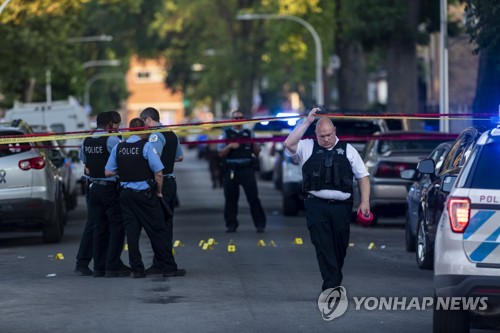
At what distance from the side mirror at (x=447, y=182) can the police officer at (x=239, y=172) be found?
638 cm

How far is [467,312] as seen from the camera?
9297 millimetres

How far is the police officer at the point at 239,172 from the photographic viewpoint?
1980 cm

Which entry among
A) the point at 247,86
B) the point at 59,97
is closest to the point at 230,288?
the point at 59,97

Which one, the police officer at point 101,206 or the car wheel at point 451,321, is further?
the police officer at point 101,206

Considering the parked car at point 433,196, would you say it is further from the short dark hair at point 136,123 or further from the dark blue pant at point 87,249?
the dark blue pant at point 87,249

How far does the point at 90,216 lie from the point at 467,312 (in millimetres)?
6379

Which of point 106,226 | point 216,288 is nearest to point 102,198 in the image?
point 106,226

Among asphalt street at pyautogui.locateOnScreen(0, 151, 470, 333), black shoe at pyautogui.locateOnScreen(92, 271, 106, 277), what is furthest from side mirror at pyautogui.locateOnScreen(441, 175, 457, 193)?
black shoe at pyautogui.locateOnScreen(92, 271, 106, 277)

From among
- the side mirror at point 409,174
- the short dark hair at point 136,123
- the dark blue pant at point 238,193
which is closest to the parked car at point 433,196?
the side mirror at point 409,174

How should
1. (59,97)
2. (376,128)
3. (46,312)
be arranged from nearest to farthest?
(46,312) < (376,128) < (59,97)

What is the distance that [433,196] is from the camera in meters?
14.3

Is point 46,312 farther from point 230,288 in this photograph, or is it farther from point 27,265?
point 27,265

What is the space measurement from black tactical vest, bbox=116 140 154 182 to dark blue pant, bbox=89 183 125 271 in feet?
2.08

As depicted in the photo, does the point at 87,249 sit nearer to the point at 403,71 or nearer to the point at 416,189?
the point at 416,189
